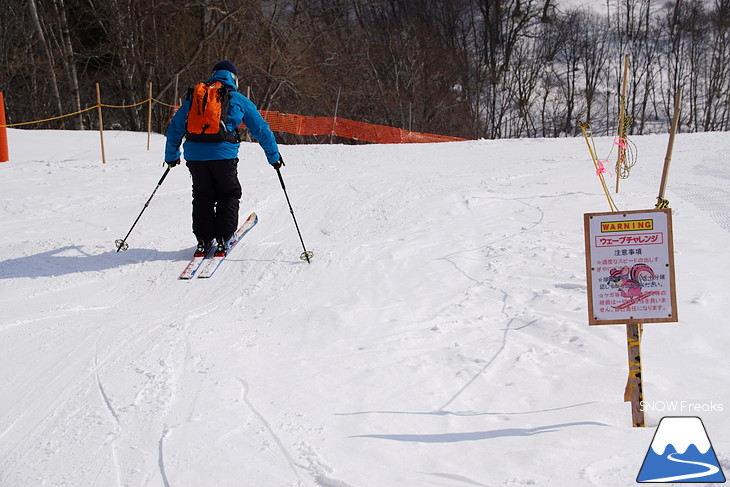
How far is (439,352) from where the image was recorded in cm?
393

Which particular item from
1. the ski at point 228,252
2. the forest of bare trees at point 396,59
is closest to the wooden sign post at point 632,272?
the ski at point 228,252

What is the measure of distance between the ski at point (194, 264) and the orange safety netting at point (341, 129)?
15818 millimetres

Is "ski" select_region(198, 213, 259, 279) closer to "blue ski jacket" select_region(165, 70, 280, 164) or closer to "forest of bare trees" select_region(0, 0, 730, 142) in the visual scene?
"blue ski jacket" select_region(165, 70, 280, 164)

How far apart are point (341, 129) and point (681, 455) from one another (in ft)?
69.4

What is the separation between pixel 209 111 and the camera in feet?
18.1

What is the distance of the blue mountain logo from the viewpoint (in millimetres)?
2471

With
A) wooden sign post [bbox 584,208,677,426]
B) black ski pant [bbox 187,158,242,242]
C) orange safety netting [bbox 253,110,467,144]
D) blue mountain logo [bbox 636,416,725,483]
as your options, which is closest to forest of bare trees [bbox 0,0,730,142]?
orange safety netting [bbox 253,110,467,144]

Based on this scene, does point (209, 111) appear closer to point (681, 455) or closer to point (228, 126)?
point (228, 126)

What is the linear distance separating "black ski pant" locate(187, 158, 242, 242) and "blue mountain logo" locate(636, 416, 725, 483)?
4363mm

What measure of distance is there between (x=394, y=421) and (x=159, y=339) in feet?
6.52

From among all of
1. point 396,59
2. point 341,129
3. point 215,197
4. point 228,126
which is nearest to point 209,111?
point 228,126

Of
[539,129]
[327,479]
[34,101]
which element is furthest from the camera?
[539,129]

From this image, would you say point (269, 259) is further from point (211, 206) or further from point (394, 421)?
point (394, 421)

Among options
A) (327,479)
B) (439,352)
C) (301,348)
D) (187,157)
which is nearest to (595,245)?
(439,352)
